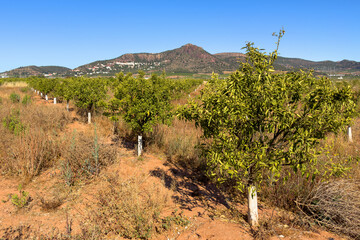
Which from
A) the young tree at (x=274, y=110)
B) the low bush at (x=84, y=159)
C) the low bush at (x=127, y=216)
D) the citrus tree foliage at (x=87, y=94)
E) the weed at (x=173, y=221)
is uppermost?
the citrus tree foliage at (x=87, y=94)

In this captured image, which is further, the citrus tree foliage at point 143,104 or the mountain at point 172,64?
the mountain at point 172,64

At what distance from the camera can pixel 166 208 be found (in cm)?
486

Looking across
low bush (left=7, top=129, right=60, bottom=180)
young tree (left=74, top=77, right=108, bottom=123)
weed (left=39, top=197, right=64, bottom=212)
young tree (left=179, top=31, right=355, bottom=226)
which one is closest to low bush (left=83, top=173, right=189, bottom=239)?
weed (left=39, top=197, right=64, bottom=212)

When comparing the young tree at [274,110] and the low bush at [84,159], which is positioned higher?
the young tree at [274,110]

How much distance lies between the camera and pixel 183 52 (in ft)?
585

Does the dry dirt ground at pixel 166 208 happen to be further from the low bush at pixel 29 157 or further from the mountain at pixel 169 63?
the mountain at pixel 169 63

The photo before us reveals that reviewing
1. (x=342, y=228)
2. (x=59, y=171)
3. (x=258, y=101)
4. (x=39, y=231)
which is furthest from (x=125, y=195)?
(x=342, y=228)

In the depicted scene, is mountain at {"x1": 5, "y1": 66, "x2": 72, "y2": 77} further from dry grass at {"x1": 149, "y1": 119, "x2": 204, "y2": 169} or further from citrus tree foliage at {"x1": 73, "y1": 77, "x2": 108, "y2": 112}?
dry grass at {"x1": 149, "y1": 119, "x2": 204, "y2": 169}

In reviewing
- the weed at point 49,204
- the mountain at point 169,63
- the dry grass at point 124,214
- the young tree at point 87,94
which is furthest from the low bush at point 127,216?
the mountain at point 169,63

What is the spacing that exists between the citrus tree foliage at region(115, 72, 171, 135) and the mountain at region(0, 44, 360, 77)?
11813 centimetres

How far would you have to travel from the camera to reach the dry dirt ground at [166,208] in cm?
384

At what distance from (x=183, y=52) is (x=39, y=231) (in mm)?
186204

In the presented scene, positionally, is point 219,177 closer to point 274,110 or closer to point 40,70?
point 274,110

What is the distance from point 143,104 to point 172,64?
15124 centimetres
